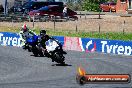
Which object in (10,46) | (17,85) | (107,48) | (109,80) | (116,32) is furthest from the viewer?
(116,32)

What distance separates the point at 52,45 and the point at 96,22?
1001 inches

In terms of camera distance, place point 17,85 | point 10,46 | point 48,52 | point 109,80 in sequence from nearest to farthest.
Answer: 1. point 109,80
2. point 17,85
3. point 48,52
4. point 10,46

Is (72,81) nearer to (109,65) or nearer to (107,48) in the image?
(109,65)

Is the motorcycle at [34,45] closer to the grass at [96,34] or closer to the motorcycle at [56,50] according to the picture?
the motorcycle at [56,50]

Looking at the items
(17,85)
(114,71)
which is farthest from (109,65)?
(17,85)

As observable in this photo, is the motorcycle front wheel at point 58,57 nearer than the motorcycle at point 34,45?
Yes

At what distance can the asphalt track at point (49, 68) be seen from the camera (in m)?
18.0

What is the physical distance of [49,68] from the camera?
907 inches

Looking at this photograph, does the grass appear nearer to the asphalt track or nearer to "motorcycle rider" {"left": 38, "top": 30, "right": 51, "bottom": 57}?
the asphalt track

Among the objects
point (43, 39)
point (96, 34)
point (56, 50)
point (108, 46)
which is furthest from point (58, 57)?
point (96, 34)

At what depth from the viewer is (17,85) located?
17.5 meters

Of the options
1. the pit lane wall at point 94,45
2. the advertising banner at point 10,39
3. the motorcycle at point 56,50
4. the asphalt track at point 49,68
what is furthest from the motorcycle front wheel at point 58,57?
the advertising banner at point 10,39

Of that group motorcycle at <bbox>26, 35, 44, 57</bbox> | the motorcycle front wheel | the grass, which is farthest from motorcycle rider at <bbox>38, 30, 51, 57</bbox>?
the grass

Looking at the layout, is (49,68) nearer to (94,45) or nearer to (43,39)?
(43,39)
